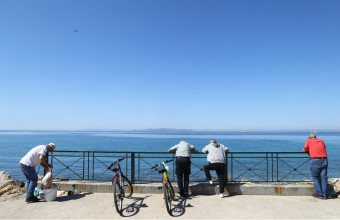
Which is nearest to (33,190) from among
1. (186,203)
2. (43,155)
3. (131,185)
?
(43,155)

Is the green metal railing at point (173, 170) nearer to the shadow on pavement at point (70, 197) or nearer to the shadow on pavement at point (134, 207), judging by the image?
the shadow on pavement at point (70, 197)

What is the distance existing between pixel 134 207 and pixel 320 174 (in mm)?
5272

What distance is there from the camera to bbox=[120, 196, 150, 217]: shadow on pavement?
5000 millimetres

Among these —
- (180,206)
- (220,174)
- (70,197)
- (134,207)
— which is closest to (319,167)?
(220,174)

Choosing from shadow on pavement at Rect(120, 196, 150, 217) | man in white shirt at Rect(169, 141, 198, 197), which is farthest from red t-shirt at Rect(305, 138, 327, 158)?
shadow on pavement at Rect(120, 196, 150, 217)

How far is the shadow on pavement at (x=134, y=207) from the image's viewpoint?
5.00 meters

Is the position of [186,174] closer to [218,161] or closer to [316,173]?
[218,161]

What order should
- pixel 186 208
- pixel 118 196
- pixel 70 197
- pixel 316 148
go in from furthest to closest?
pixel 70 197 < pixel 316 148 < pixel 186 208 < pixel 118 196

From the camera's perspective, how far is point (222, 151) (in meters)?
6.24

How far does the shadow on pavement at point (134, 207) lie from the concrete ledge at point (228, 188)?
485 millimetres

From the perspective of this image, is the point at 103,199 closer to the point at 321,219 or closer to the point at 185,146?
the point at 185,146

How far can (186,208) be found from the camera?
17.3 feet

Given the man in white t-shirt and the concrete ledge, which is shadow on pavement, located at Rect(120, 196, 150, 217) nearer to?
the concrete ledge

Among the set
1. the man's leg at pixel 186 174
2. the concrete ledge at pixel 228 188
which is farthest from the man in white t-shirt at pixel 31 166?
the man's leg at pixel 186 174
